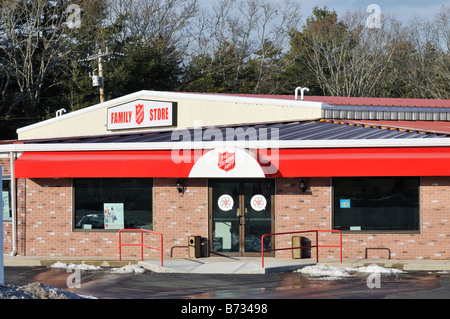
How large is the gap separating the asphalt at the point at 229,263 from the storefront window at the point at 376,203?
118 centimetres

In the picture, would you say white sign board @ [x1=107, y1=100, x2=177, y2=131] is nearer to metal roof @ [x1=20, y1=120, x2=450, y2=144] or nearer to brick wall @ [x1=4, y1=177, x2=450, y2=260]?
metal roof @ [x1=20, y1=120, x2=450, y2=144]

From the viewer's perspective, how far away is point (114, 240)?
70.6ft

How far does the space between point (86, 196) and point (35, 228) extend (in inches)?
82.7

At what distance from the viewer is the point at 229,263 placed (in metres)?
19.4

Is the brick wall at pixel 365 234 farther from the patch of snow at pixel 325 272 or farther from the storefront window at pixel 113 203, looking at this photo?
the storefront window at pixel 113 203

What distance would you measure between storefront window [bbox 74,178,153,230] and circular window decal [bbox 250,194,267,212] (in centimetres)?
347

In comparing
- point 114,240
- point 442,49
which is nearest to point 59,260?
point 114,240

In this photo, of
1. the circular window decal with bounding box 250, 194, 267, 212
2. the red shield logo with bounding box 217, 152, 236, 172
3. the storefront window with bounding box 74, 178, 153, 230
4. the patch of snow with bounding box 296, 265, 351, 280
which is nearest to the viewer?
the patch of snow with bounding box 296, 265, 351, 280

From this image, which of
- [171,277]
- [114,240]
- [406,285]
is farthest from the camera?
[114,240]

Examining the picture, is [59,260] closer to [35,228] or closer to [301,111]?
[35,228]

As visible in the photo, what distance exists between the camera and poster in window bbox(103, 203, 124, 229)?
71.3ft

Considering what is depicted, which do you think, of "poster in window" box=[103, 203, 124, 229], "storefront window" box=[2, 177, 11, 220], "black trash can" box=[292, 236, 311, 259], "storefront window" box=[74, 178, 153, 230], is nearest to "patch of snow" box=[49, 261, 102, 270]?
"storefront window" box=[74, 178, 153, 230]

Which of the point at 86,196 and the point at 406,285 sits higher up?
the point at 86,196

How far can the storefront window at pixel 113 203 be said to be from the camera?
70.9 feet
